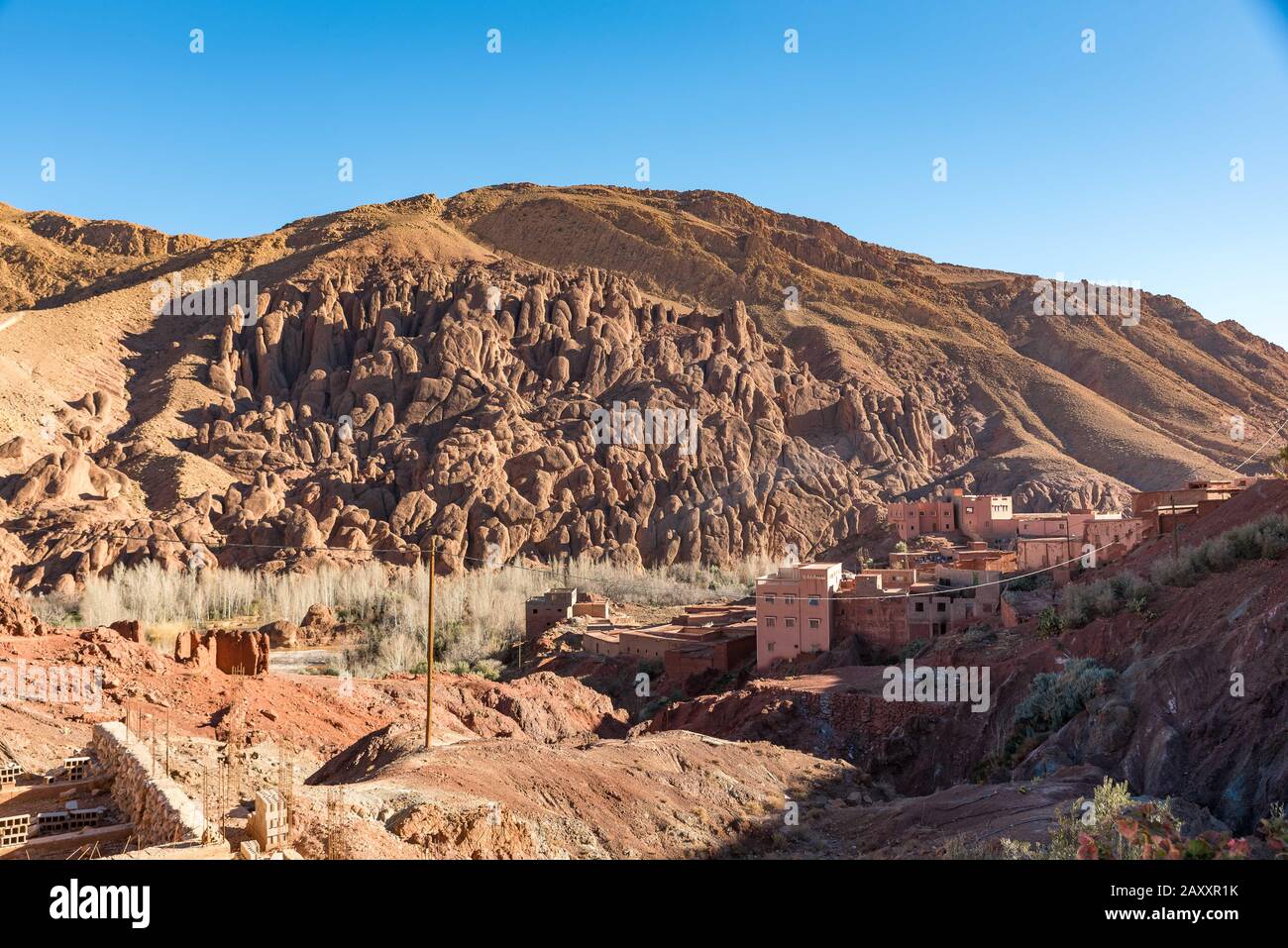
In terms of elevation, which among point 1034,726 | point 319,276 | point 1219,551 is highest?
point 319,276

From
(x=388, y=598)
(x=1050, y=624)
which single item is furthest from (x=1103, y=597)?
(x=388, y=598)

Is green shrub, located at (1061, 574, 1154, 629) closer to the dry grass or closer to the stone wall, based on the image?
the stone wall

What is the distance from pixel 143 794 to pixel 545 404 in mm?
76480

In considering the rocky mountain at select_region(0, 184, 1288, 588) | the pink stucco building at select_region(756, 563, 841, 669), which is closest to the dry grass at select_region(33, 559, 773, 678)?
the rocky mountain at select_region(0, 184, 1288, 588)

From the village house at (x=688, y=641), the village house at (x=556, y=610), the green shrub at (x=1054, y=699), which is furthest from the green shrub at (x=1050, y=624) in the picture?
the village house at (x=556, y=610)

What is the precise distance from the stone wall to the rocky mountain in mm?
53323

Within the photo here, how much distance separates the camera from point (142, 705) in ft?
79.5

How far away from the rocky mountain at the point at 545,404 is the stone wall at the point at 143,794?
53.3 meters

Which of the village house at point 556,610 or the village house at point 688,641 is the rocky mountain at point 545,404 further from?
the village house at point 688,641

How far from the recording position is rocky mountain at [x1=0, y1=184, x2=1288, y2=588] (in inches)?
2936

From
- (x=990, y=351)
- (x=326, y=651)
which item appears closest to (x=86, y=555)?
(x=326, y=651)

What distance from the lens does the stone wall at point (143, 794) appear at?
10.9 m
